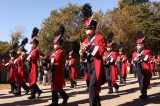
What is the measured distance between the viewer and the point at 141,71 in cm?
1246

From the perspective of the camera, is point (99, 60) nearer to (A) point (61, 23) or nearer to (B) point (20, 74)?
(B) point (20, 74)

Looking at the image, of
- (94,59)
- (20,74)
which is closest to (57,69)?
(94,59)

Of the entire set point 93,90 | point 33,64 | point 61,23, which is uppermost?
point 61,23

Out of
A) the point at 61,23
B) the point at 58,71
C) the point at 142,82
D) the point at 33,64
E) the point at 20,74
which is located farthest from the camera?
the point at 61,23

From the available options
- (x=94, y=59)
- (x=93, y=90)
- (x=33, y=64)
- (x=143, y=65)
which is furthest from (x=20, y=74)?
(x=93, y=90)

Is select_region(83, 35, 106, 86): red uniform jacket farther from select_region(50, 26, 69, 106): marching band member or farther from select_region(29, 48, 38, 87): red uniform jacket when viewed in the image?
select_region(29, 48, 38, 87): red uniform jacket

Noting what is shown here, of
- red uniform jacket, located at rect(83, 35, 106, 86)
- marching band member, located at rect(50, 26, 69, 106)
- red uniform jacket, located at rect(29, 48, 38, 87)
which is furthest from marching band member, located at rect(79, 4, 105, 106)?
red uniform jacket, located at rect(29, 48, 38, 87)

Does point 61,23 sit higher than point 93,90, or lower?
higher

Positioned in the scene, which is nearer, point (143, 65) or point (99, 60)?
point (99, 60)

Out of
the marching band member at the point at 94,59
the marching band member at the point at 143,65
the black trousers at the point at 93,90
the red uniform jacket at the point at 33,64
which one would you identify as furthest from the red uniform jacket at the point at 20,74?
the black trousers at the point at 93,90

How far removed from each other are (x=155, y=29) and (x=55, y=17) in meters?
26.5

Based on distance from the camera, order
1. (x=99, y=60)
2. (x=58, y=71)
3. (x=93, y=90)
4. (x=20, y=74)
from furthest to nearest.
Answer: (x=20, y=74)
(x=58, y=71)
(x=99, y=60)
(x=93, y=90)

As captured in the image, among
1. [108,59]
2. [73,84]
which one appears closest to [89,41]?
[108,59]

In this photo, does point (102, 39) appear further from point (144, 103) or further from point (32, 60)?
point (32, 60)
